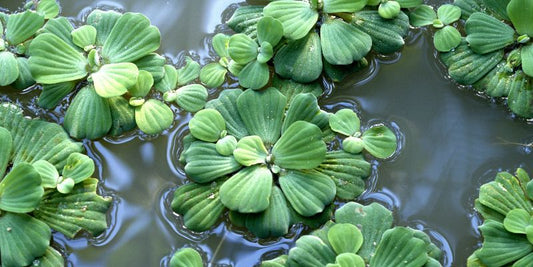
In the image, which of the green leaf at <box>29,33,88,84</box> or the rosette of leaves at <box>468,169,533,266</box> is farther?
the green leaf at <box>29,33,88,84</box>

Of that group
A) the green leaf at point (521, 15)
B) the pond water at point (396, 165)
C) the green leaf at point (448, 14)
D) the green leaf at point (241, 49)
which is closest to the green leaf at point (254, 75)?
the green leaf at point (241, 49)

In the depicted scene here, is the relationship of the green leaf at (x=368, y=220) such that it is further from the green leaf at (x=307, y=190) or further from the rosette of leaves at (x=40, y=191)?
the rosette of leaves at (x=40, y=191)

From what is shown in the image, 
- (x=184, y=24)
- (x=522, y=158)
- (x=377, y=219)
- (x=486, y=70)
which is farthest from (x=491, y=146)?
(x=184, y=24)

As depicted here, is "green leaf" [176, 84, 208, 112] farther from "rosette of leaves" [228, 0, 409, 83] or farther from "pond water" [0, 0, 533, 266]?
"rosette of leaves" [228, 0, 409, 83]

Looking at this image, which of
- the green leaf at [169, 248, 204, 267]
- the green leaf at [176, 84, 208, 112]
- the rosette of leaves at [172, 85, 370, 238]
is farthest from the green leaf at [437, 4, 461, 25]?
the green leaf at [169, 248, 204, 267]

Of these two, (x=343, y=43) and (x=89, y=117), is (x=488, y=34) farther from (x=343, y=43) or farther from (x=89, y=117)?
(x=89, y=117)

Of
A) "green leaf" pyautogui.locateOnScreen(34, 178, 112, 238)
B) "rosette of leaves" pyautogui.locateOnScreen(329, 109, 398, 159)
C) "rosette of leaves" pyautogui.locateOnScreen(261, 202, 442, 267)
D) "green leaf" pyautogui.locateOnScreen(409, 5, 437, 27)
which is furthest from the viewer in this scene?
"green leaf" pyautogui.locateOnScreen(409, 5, 437, 27)
